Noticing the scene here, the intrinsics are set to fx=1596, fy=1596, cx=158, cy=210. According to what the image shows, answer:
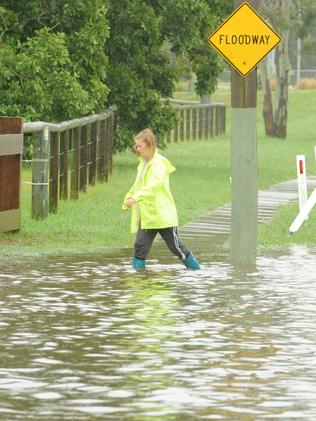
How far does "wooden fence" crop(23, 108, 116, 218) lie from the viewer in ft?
65.8

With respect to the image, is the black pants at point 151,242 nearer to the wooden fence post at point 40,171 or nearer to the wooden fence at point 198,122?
the wooden fence post at point 40,171

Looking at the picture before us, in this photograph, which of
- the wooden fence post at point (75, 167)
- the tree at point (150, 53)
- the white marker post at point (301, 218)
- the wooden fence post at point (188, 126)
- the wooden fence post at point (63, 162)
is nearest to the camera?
the white marker post at point (301, 218)

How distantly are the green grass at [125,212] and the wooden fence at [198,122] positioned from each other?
8191 millimetres

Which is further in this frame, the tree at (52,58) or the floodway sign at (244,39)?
the tree at (52,58)

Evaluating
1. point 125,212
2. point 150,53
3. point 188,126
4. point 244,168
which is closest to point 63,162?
point 125,212

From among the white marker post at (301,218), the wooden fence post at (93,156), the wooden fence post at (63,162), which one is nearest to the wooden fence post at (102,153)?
the wooden fence post at (93,156)

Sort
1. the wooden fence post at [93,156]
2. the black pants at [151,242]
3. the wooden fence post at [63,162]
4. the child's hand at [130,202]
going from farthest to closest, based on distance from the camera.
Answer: the wooden fence post at [93,156], the wooden fence post at [63,162], the black pants at [151,242], the child's hand at [130,202]

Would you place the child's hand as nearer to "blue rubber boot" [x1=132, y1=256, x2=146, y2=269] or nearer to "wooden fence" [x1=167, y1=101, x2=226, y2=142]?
"blue rubber boot" [x1=132, y1=256, x2=146, y2=269]

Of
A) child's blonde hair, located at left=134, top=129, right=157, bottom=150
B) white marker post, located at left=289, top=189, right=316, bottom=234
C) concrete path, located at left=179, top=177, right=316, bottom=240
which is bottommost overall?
concrete path, located at left=179, top=177, right=316, bottom=240

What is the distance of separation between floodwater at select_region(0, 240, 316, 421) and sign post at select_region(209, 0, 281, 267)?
0.37 m

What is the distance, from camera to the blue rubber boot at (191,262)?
15359mm

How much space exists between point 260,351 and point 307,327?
125 cm

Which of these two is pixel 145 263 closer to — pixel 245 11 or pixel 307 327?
pixel 245 11

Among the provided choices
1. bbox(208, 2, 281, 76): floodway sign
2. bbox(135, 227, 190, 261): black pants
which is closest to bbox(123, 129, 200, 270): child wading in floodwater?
bbox(135, 227, 190, 261): black pants
